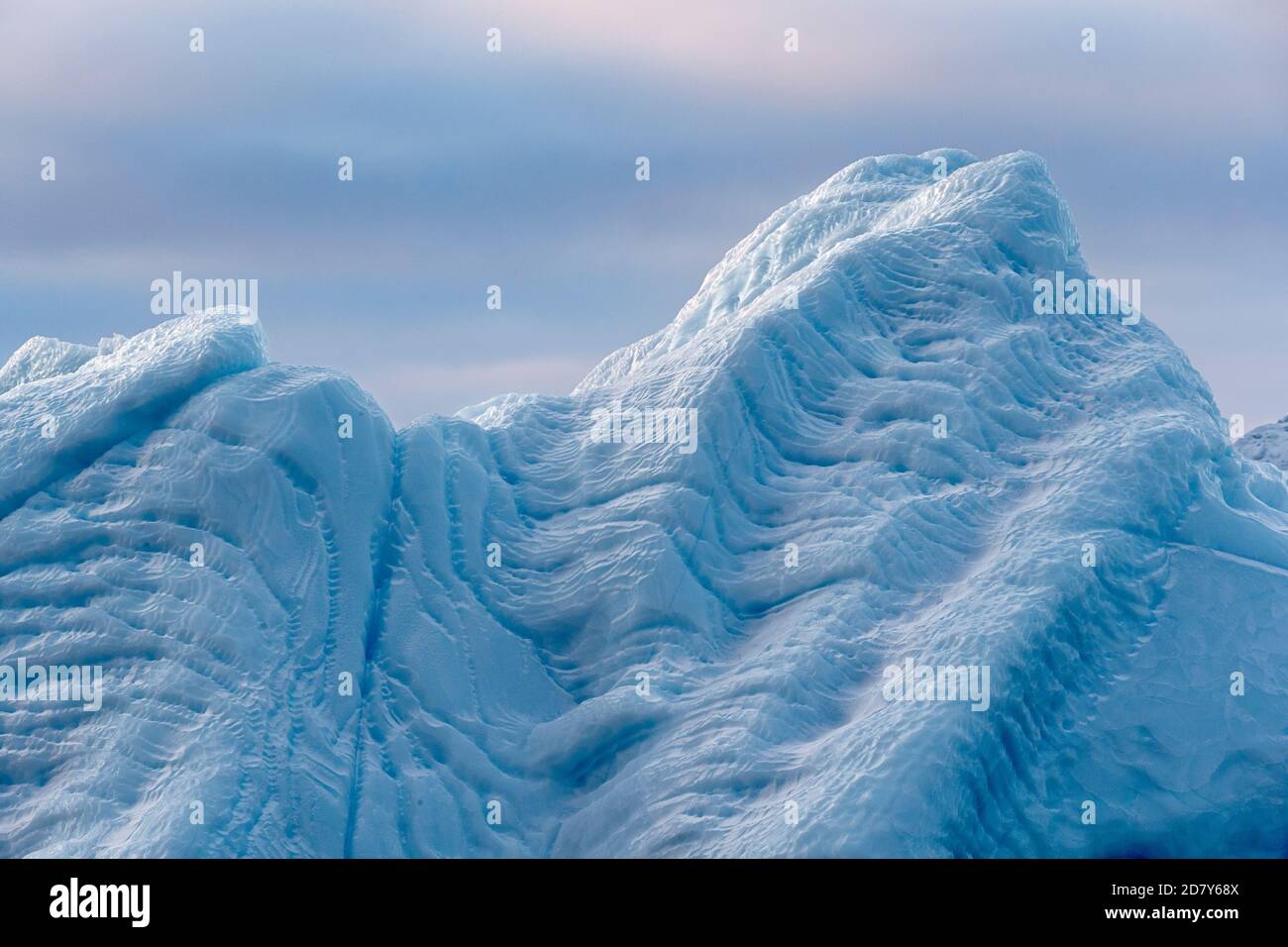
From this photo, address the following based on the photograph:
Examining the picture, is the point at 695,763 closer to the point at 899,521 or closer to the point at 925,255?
the point at 899,521

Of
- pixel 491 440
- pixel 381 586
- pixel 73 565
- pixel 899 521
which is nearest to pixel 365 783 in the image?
pixel 381 586

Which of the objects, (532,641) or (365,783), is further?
(532,641)

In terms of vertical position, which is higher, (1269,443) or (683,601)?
(683,601)

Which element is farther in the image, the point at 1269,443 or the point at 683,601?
the point at 1269,443

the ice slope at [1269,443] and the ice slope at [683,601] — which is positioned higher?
the ice slope at [683,601]

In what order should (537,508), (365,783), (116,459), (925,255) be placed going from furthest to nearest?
(925,255)
(537,508)
(116,459)
(365,783)

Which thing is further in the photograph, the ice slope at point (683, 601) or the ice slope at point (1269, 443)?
the ice slope at point (1269, 443)

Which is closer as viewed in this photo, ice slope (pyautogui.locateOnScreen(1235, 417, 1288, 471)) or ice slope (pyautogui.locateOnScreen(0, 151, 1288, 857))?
ice slope (pyautogui.locateOnScreen(0, 151, 1288, 857))

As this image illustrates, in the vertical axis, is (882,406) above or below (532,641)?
above
